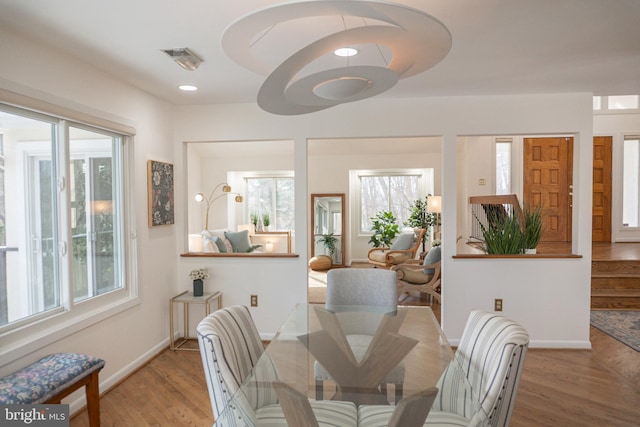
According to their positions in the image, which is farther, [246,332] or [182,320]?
[182,320]

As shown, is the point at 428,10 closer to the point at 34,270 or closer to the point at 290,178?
the point at 34,270

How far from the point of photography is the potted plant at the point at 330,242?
27.2ft

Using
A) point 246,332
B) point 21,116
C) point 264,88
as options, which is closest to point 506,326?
point 246,332

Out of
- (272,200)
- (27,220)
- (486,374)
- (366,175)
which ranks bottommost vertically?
(486,374)

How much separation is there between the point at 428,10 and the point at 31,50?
7.23 ft

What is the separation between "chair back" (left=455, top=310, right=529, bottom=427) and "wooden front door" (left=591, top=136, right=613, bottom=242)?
6.38m

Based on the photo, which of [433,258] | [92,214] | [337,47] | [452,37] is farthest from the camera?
[433,258]

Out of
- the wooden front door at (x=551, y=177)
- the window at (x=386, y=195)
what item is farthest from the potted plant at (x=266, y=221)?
the wooden front door at (x=551, y=177)

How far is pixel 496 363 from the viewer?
1501 mm

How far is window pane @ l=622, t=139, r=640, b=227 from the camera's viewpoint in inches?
272

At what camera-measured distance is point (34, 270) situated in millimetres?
2520

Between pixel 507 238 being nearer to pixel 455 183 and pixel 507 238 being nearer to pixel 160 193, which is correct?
pixel 455 183

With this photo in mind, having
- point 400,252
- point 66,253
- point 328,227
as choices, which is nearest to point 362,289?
point 66,253

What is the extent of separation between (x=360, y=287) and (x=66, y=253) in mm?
1960
